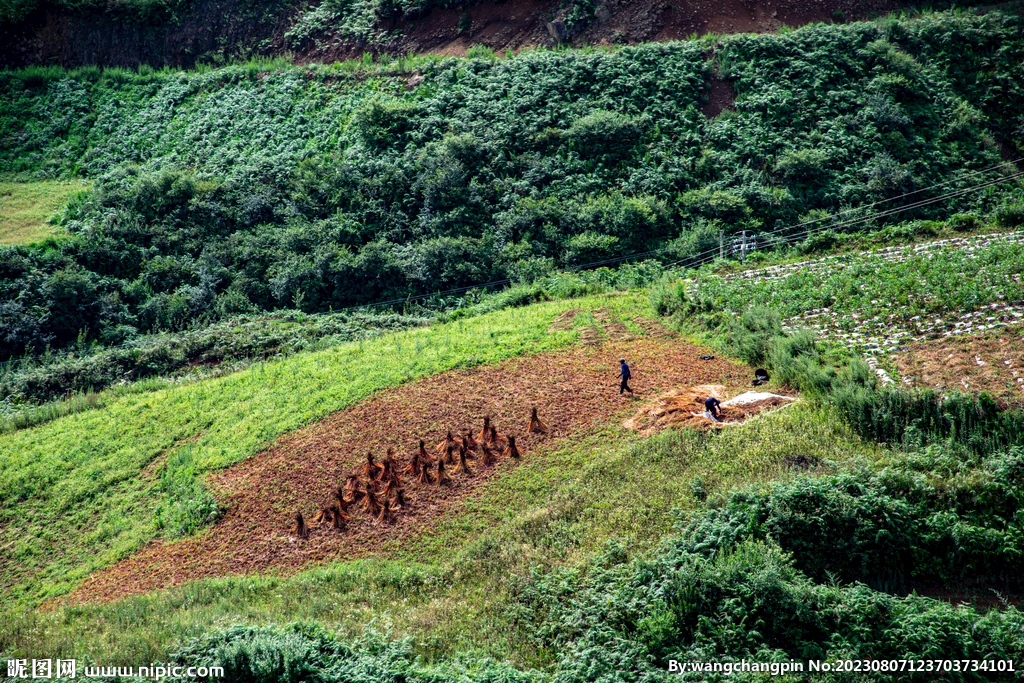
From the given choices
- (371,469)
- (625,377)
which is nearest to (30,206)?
(371,469)

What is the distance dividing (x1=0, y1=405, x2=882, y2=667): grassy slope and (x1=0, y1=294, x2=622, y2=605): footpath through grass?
2710 mm

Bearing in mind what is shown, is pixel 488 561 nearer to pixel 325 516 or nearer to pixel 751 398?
pixel 325 516

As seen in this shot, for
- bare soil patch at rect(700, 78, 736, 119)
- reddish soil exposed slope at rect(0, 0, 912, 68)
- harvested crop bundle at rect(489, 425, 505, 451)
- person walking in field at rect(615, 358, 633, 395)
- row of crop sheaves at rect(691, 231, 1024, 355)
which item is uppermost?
reddish soil exposed slope at rect(0, 0, 912, 68)

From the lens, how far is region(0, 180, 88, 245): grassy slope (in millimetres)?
31828

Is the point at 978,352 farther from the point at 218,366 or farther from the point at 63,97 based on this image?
the point at 63,97

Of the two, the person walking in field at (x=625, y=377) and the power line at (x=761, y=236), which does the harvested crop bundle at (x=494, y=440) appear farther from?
the power line at (x=761, y=236)

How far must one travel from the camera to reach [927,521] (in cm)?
1186

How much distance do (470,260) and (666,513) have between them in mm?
17994

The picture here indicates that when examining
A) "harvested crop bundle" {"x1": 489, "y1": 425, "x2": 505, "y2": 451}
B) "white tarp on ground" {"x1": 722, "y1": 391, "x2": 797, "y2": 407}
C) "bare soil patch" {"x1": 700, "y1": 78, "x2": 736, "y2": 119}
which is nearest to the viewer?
"white tarp on ground" {"x1": 722, "y1": 391, "x2": 797, "y2": 407}

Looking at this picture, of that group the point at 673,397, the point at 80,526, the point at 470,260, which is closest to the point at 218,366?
the point at 80,526

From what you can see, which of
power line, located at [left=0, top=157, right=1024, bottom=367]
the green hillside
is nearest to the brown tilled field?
the green hillside

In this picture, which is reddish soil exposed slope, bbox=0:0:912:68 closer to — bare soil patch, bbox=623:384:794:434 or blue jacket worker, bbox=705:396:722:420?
bare soil patch, bbox=623:384:794:434

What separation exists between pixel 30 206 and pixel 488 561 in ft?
105

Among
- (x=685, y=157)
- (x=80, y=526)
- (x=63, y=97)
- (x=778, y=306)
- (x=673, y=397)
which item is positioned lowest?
(x=80, y=526)
